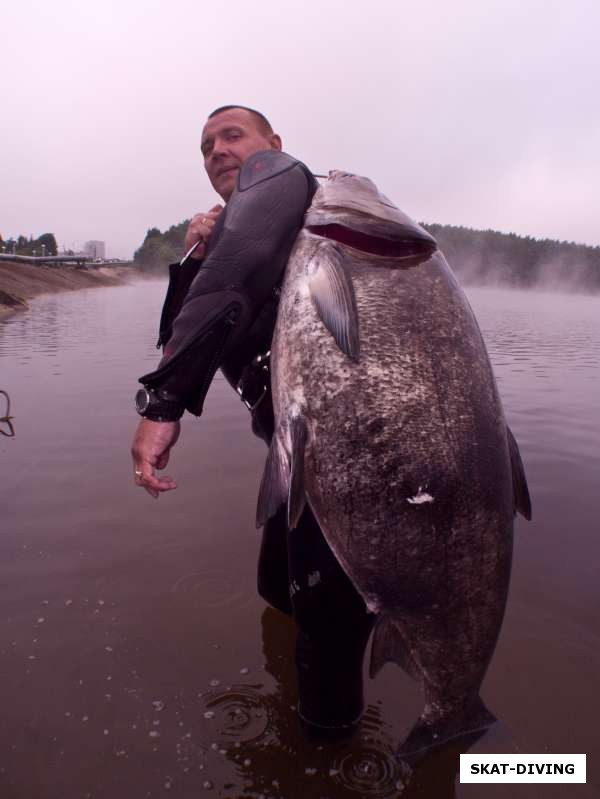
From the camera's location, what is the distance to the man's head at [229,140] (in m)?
3.48

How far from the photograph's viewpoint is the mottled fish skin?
6.99ft

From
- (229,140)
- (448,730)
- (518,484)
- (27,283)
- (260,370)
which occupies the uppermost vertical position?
(229,140)

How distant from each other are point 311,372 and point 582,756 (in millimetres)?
2679

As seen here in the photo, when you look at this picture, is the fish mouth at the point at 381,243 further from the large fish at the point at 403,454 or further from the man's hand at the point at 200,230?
the man's hand at the point at 200,230

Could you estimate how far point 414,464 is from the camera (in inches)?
83.0

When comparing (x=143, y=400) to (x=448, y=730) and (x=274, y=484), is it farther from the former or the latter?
(x=448, y=730)

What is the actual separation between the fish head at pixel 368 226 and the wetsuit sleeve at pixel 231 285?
17 centimetres

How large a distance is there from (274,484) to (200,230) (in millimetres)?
1572

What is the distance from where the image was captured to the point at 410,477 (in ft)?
6.92

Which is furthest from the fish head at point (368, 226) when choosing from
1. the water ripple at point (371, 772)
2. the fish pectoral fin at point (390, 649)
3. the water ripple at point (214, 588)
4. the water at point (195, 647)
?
the water ripple at point (214, 588)

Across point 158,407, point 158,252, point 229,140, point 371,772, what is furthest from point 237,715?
point 158,252

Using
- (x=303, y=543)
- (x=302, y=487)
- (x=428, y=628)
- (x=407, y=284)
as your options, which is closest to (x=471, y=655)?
(x=428, y=628)

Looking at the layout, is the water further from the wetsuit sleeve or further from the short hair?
the short hair

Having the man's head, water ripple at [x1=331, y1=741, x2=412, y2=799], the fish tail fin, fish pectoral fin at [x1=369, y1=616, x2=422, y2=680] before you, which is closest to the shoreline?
the man's head
